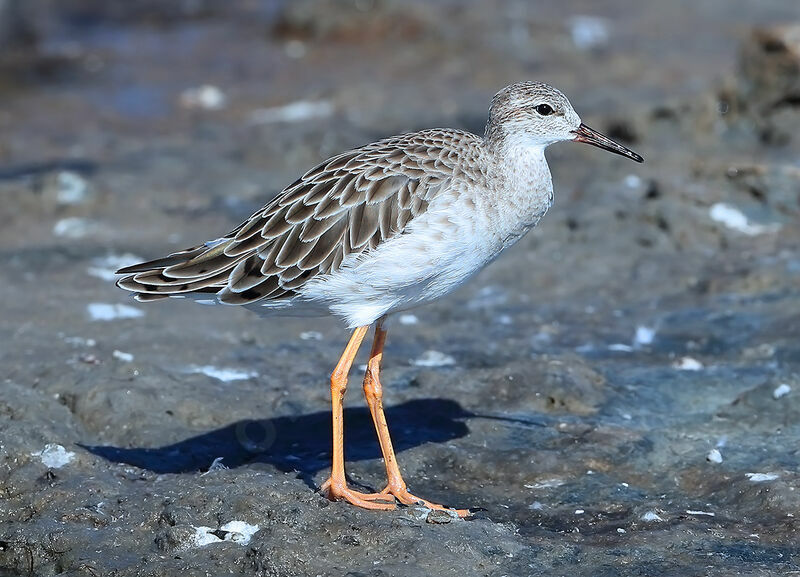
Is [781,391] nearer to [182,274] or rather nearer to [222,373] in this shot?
Answer: [222,373]

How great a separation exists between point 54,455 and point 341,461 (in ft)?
5.38

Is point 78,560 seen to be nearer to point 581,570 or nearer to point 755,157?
point 581,570

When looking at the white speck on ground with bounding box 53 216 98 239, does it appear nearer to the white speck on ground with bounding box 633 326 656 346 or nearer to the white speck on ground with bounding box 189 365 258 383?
the white speck on ground with bounding box 189 365 258 383

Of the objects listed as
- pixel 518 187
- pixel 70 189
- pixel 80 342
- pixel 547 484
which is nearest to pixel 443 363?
pixel 547 484

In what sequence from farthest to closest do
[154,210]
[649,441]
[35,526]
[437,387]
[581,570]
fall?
1. [154,210]
2. [437,387]
3. [649,441]
4. [35,526]
5. [581,570]

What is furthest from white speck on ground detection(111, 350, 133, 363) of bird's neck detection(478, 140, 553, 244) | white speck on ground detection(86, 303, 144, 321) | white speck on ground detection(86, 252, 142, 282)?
bird's neck detection(478, 140, 553, 244)

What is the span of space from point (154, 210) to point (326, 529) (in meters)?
6.21

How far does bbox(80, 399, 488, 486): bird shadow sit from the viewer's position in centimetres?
710

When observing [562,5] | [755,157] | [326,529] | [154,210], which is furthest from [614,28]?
[326,529]

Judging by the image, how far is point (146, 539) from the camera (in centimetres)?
616

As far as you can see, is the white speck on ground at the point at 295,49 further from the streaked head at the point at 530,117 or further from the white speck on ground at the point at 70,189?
the streaked head at the point at 530,117

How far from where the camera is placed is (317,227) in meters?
6.86

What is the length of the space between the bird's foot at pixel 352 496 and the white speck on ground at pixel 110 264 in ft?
12.8

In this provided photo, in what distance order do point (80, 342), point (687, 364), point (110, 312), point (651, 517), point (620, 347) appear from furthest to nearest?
point (110, 312), point (620, 347), point (80, 342), point (687, 364), point (651, 517)
